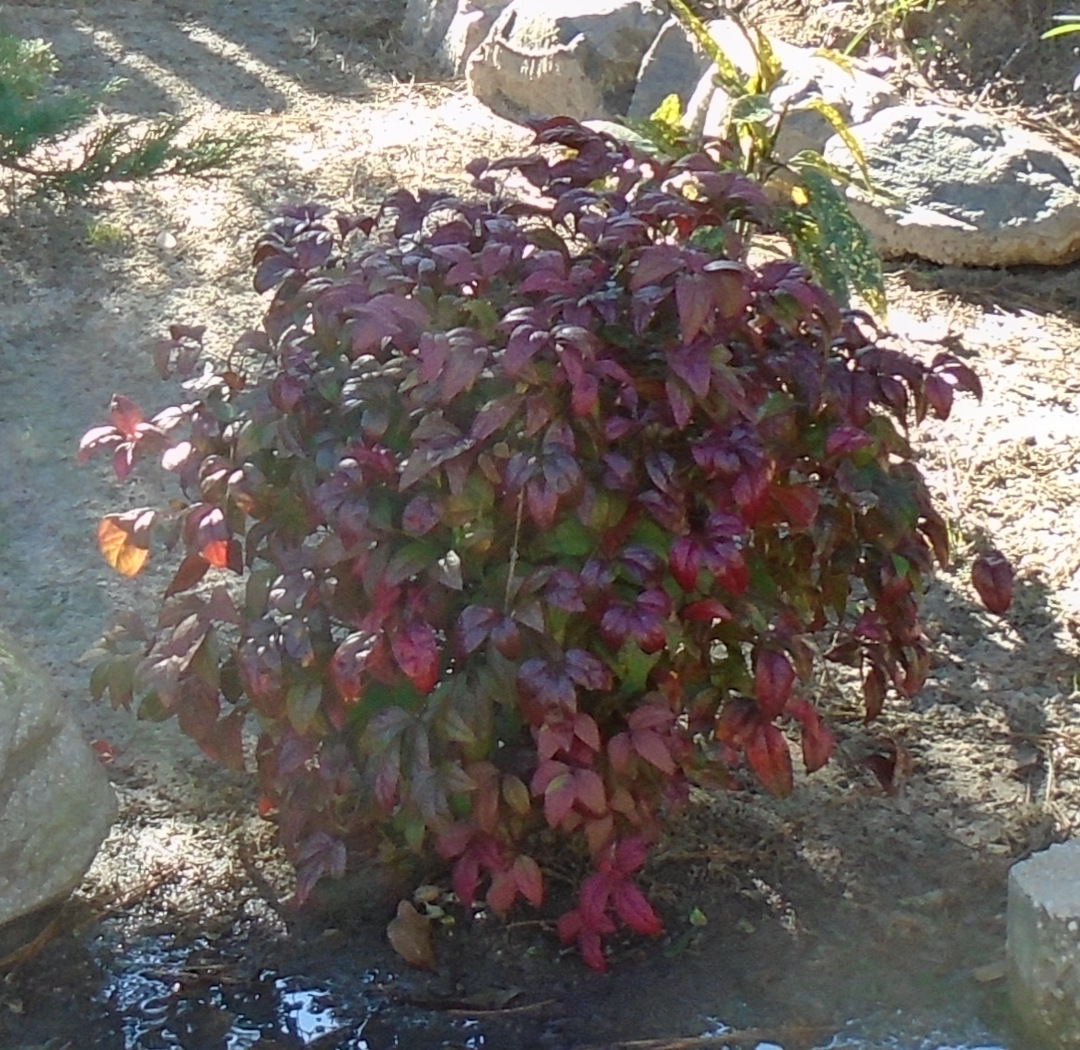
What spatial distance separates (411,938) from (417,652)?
2.05 ft

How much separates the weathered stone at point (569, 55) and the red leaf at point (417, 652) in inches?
145

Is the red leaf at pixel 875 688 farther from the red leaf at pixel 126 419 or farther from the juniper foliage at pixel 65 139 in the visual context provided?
the juniper foliage at pixel 65 139

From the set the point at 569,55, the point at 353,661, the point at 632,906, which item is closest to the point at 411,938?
the point at 632,906

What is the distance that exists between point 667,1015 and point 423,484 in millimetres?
906

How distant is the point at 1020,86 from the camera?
4.89 metres

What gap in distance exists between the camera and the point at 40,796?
87.2 inches

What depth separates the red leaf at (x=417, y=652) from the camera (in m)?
1.88

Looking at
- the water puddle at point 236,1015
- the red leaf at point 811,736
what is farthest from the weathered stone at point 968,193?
the water puddle at point 236,1015

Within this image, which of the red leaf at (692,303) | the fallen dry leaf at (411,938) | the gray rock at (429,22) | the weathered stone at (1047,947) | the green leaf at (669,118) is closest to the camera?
the red leaf at (692,303)

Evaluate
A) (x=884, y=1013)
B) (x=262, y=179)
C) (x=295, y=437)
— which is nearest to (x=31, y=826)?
(x=295, y=437)

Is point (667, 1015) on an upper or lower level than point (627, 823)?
lower

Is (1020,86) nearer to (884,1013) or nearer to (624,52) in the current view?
(624,52)

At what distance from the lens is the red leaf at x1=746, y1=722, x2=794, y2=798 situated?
2.05 m

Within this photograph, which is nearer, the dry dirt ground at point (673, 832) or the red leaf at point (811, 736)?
the red leaf at point (811, 736)
